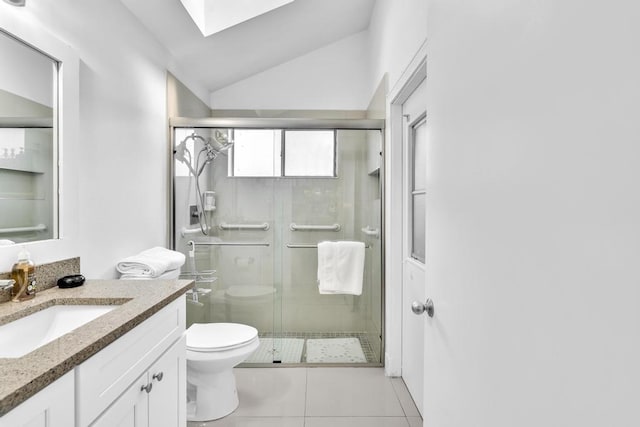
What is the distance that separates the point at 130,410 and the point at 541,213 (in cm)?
122

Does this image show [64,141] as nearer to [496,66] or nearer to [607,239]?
[496,66]

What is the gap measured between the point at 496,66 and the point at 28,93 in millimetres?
1635

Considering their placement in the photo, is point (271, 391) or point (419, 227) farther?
point (271, 391)

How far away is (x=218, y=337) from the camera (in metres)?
2.28

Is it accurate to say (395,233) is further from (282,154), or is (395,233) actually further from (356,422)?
(356,422)

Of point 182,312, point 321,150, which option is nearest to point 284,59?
point 321,150

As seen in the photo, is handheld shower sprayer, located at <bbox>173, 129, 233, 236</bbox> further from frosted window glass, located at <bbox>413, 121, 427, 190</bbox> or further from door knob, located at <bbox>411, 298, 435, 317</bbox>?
door knob, located at <bbox>411, 298, 435, 317</bbox>

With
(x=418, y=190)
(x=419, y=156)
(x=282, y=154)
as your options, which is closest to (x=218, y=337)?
(x=282, y=154)

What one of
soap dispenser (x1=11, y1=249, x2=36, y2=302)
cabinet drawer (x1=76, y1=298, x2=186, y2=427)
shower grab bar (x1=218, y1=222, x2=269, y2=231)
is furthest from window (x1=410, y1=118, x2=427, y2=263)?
soap dispenser (x1=11, y1=249, x2=36, y2=302)

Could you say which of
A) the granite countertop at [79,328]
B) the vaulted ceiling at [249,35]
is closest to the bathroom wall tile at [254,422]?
the granite countertop at [79,328]

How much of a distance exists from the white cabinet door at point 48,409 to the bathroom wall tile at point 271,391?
1.46 meters

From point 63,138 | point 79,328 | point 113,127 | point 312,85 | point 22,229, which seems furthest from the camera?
point 312,85

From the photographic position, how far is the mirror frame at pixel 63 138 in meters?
1.44

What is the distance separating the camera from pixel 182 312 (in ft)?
5.13
